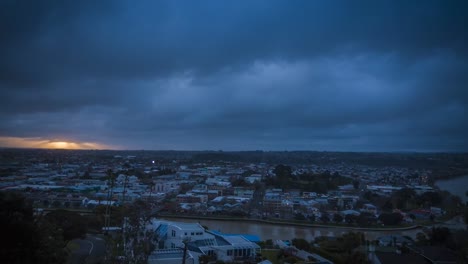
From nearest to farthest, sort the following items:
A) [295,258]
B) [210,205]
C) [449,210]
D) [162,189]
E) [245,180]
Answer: [295,258], [449,210], [210,205], [162,189], [245,180]

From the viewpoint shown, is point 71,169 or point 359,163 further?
point 359,163

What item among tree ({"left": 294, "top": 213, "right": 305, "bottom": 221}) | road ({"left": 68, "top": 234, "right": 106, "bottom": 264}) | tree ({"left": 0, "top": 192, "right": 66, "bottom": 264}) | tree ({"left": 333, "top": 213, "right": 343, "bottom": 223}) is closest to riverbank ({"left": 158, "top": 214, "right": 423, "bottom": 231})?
tree ({"left": 333, "top": 213, "right": 343, "bottom": 223})

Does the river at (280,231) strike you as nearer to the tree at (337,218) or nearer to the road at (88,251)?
the tree at (337,218)

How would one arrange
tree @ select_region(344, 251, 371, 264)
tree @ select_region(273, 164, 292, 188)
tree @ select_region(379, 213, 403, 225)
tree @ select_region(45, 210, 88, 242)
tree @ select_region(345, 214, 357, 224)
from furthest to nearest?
tree @ select_region(273, 164, 292, 188)
tree @ select_region(345, 214, 357, 224)
tree @ select_region(379, 213, 403, 225)
tree @ select_region(45, 210, 88, 242)
tree @ select_region(344, 251, 371, 264)

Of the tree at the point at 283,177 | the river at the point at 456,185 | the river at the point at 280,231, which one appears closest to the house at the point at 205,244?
the river at the point at 280,231

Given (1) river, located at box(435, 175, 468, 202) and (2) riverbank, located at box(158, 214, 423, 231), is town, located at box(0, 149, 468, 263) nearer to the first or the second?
(2) riverbank, located at box(158, 214, 423, 231)

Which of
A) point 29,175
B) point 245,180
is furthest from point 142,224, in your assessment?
point 245,180

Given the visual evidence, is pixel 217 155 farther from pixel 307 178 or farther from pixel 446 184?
pixel 446 184
